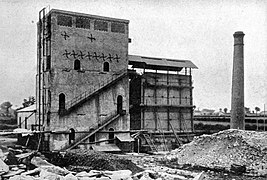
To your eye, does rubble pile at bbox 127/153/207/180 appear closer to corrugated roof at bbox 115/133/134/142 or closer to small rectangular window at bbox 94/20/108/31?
corrugated roof at bbox 115/133/134/142

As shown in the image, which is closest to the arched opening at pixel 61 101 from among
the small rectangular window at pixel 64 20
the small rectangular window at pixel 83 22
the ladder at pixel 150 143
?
the small rectangular window at pixel 64 20

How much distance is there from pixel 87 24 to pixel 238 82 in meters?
16.9

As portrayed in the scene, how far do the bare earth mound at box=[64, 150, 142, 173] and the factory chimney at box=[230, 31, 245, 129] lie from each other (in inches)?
716

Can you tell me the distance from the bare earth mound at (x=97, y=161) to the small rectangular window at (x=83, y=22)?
490 inches

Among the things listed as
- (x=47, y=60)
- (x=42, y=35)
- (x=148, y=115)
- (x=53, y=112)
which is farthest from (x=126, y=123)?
(x=42, y=35)

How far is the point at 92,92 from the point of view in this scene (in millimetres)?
32406

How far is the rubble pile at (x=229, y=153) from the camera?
890 inches

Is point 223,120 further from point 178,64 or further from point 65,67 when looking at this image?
point 65,67

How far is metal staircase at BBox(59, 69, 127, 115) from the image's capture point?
102ft

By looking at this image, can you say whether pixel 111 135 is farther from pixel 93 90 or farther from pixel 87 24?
pixel 87 24

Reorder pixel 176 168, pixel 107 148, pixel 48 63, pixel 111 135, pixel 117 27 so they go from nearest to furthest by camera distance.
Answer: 1. pixel 176 168
2. pixel 107 148
3. pixel 48 63
4. pixel 111 135
5. pixel 117 27

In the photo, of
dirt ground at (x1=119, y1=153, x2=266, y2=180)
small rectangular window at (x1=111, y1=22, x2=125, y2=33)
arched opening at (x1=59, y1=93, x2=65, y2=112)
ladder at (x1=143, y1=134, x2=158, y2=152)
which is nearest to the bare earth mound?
dirt ground at (x1=119, y1=153, x2=266, y2=180)

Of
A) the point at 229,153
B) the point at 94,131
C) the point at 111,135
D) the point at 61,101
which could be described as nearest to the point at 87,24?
the point at 61,101

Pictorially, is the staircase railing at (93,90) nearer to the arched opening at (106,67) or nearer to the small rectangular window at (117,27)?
the arched opening at (106,67)
